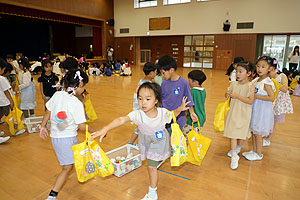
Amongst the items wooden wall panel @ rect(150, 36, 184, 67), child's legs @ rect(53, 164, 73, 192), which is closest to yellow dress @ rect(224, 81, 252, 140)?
child's legs @ rect(53, 164, 73, 192)

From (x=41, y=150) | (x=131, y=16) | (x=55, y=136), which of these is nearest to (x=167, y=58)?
(x=55, y=136)

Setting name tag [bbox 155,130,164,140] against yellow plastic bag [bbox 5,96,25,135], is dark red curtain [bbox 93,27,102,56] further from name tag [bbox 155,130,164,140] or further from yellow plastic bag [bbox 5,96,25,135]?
name tag [bbox 155,130,164,140]

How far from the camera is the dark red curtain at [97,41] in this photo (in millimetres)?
17422

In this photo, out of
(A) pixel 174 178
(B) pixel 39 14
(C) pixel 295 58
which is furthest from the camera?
(B) pixel 39 14

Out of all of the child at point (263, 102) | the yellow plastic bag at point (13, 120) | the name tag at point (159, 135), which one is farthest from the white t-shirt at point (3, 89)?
the child at point (263, 102)

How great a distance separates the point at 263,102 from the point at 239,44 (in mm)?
12559

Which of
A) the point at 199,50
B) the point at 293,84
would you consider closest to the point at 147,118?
the point at 293,84

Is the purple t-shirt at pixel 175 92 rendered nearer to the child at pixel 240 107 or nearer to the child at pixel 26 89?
the child at pixel 240 107

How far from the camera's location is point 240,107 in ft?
8.11

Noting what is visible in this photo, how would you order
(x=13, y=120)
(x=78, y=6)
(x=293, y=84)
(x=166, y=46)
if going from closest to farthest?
(x=13, y=120) < (x=293, y=84) < (x=78, y=6) < (x=166, y=46)

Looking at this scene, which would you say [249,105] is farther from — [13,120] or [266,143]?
[13,120]

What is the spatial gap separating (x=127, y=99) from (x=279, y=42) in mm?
11648

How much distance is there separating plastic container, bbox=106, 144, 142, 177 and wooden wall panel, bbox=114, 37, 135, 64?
15.8 metres

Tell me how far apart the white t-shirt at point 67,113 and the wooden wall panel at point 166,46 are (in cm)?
1501
